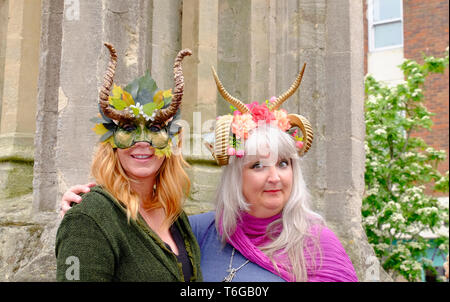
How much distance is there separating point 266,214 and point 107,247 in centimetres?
81

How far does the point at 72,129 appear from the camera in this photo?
9.09ft

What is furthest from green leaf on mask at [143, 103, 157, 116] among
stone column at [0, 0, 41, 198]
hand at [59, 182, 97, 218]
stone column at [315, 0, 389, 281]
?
stone column at [315, 0, 389, 281]

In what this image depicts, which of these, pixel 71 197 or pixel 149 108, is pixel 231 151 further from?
pixel 71 197

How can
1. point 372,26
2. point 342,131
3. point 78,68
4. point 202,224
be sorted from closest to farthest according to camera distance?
point 202,224 → point 78,68 → point 342,131 → point 372,26

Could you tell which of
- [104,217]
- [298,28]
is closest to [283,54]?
[298,28]

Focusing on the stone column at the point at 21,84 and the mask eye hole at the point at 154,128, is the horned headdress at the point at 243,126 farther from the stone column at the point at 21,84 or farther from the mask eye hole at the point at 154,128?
the stone column at the point at 21,84

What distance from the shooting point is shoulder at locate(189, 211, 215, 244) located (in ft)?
8.20

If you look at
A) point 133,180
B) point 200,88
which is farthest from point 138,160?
point 200,88

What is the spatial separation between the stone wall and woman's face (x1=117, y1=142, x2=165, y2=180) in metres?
0.75

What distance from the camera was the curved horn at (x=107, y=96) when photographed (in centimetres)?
203

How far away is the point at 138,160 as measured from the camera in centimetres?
206

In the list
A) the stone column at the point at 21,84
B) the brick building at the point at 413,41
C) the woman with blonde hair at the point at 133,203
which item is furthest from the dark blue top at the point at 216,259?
the brick building at the point at 413,41
